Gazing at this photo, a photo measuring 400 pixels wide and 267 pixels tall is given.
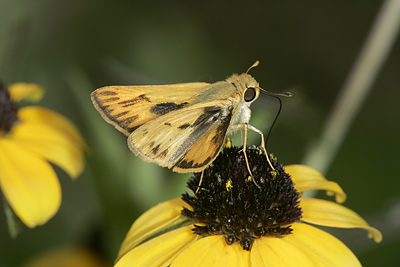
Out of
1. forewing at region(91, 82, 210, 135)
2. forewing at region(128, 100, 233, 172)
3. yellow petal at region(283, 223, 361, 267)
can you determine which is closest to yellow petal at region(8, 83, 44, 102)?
forewing at region(91, 82, 210, 135)

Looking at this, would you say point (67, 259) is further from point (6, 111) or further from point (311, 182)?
point (311, 182)

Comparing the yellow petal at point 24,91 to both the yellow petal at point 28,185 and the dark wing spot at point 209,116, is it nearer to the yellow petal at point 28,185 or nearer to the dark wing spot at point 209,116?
the yellow petal at point 28,185

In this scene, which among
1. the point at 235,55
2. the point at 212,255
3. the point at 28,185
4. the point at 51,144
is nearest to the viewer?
the point at 212,255

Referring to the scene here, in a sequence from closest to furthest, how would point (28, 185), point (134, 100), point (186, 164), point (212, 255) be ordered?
point (212, 255) → point (186, 164) → point (134, 100) → point (28, 185)

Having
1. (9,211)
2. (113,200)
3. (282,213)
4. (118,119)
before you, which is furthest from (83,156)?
(282,213)

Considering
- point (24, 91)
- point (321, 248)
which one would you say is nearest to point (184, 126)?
point (321, 248)

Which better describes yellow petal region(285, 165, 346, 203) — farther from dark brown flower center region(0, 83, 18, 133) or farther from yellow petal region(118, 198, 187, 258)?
dark brown flower center region(0, 83, 18, 133)
